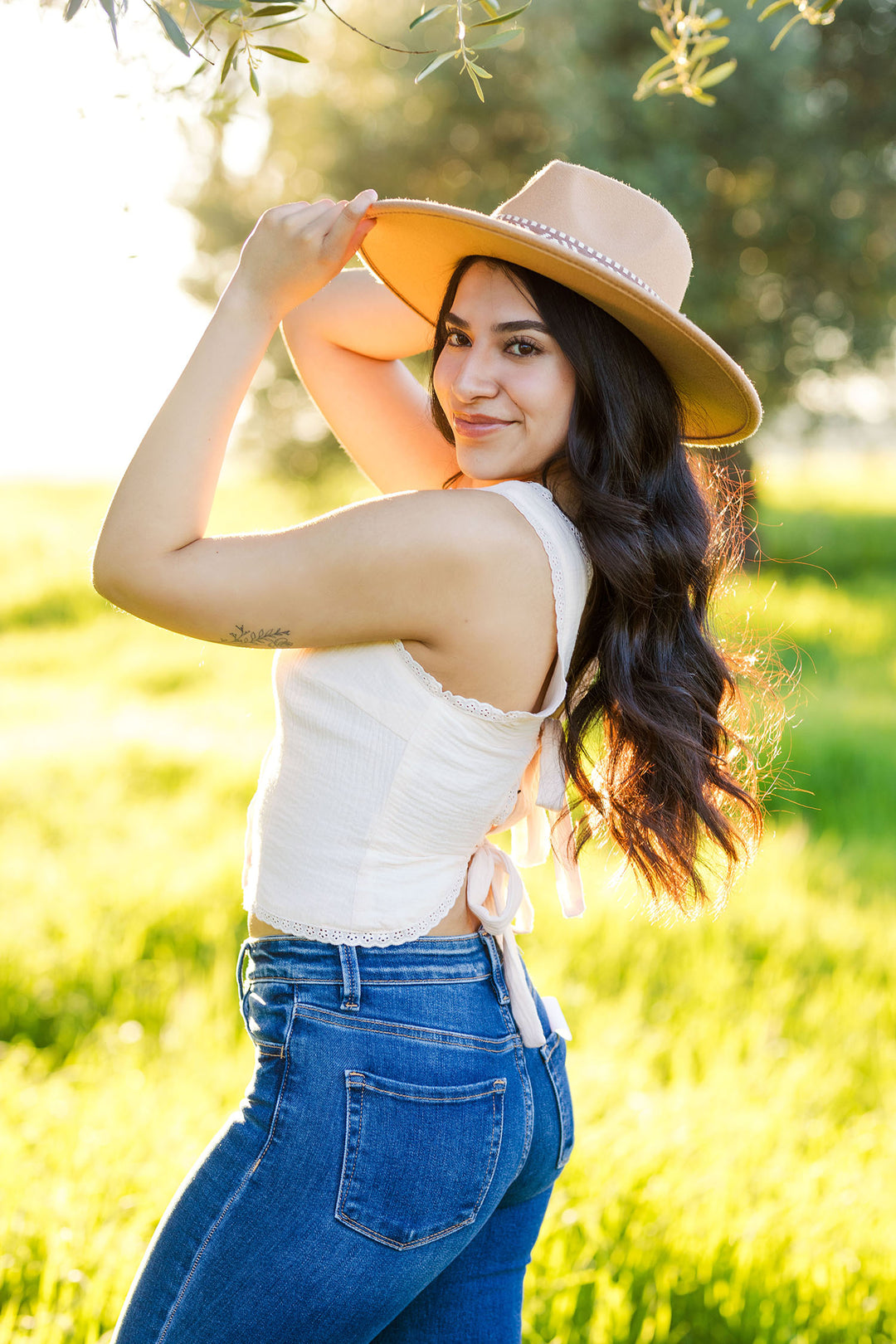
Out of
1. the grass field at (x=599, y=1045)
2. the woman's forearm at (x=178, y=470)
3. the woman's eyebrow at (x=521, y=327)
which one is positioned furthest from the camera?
the grass field at (x=599, y=1045)

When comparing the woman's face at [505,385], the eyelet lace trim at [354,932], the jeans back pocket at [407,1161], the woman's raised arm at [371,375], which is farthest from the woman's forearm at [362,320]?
the jeans back pocket at [407,1161]

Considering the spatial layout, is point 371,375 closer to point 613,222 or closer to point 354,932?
point 613,222

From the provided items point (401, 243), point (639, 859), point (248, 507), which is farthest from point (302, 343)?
point (248, 507)

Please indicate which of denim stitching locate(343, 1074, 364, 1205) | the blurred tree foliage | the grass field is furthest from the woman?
the blurred tree foliage

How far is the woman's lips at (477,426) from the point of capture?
6.14 feet

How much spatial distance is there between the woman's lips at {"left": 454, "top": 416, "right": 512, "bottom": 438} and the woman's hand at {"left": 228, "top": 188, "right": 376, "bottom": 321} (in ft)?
Answer: 1.18

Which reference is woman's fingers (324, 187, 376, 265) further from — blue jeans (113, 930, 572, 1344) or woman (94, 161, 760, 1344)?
blue jeans (113, 930, 572, 1344)

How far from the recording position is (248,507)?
18.7 meters

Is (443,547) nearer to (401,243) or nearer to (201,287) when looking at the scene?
(401,243)

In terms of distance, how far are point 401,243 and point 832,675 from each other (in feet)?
31.0

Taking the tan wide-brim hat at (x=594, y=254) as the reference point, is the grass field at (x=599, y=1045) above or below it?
below

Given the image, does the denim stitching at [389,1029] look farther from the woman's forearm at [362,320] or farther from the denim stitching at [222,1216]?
the woman's forearm at [362,320]

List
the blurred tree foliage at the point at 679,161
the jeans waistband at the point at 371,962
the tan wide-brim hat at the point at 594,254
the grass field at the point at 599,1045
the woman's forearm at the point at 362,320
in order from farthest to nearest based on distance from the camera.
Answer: the blurred tree foliage at the point at 679,161
the grass field at the point at 599,1045
the woman's forearm at the point at 362,320
the tan wide-brim hat at the point at 594,254
the jeans waistband at the point at 371,962

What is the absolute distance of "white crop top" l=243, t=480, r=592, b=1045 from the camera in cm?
162
